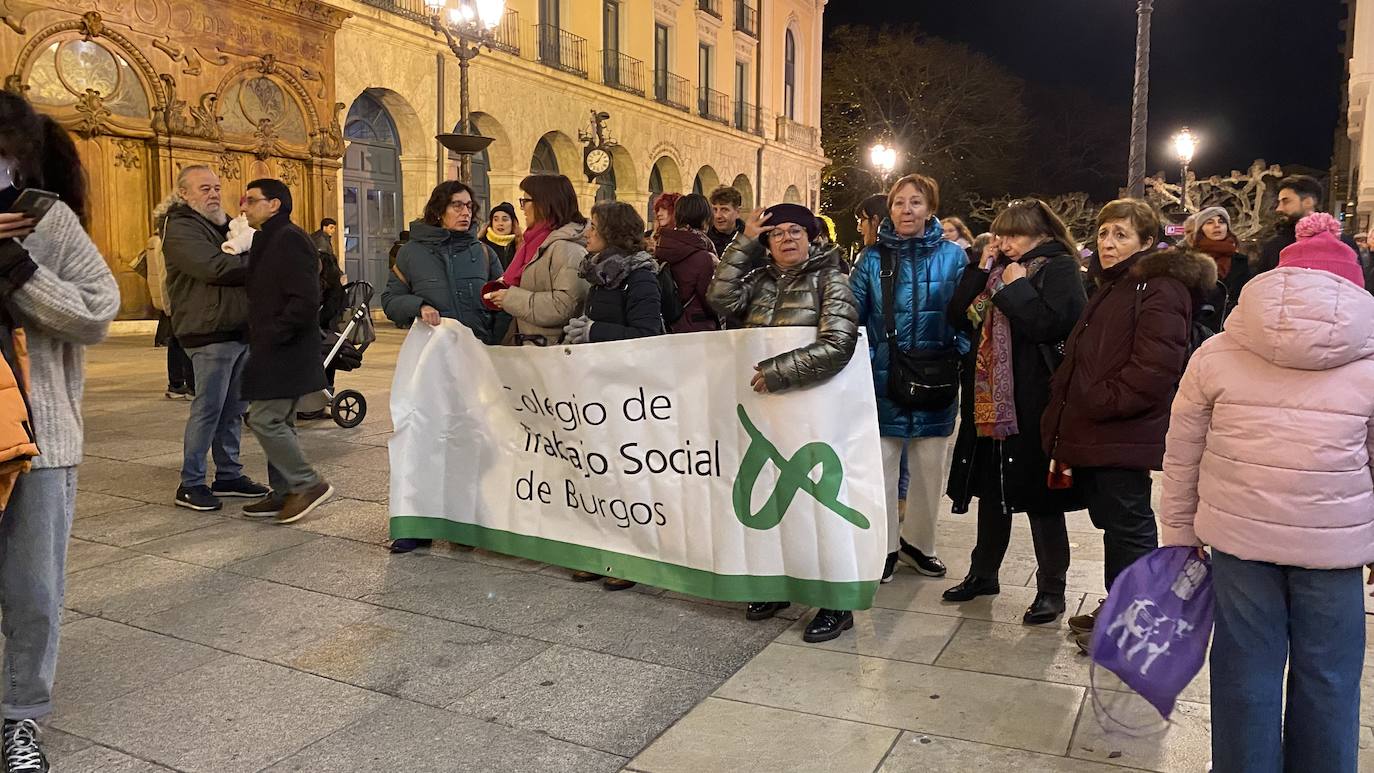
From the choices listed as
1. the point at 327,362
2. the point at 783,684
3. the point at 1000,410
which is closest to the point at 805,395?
the point at 1000,410

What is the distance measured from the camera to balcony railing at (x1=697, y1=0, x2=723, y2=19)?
33.0m

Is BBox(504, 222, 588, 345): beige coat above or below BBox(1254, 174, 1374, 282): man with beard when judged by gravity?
below

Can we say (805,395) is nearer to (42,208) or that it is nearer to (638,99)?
(42,208)

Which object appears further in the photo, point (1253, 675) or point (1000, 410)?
point (1000, 410)

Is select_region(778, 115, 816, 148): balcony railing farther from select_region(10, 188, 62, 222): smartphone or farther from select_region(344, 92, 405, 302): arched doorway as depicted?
select_region(10, 188, 62, 222): smartphone

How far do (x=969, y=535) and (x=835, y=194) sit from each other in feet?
142

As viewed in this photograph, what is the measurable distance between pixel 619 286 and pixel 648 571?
4.46 feet

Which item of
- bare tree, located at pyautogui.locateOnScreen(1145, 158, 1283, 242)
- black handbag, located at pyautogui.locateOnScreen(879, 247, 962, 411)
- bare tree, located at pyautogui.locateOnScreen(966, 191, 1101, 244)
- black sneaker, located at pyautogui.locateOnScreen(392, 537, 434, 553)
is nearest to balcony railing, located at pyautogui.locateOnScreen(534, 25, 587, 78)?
bare tree, located at pyautogui.locateOnScreen(1145, 158, 1283, 242)

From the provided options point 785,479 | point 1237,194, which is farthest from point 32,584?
point 1237,194

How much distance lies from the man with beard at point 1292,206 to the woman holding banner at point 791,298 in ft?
12.6

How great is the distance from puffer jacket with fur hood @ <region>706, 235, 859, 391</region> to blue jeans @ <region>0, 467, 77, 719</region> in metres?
2.42

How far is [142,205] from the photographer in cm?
1614

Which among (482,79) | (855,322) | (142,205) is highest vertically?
(482,79)

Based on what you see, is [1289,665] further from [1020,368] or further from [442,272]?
[442,272]
